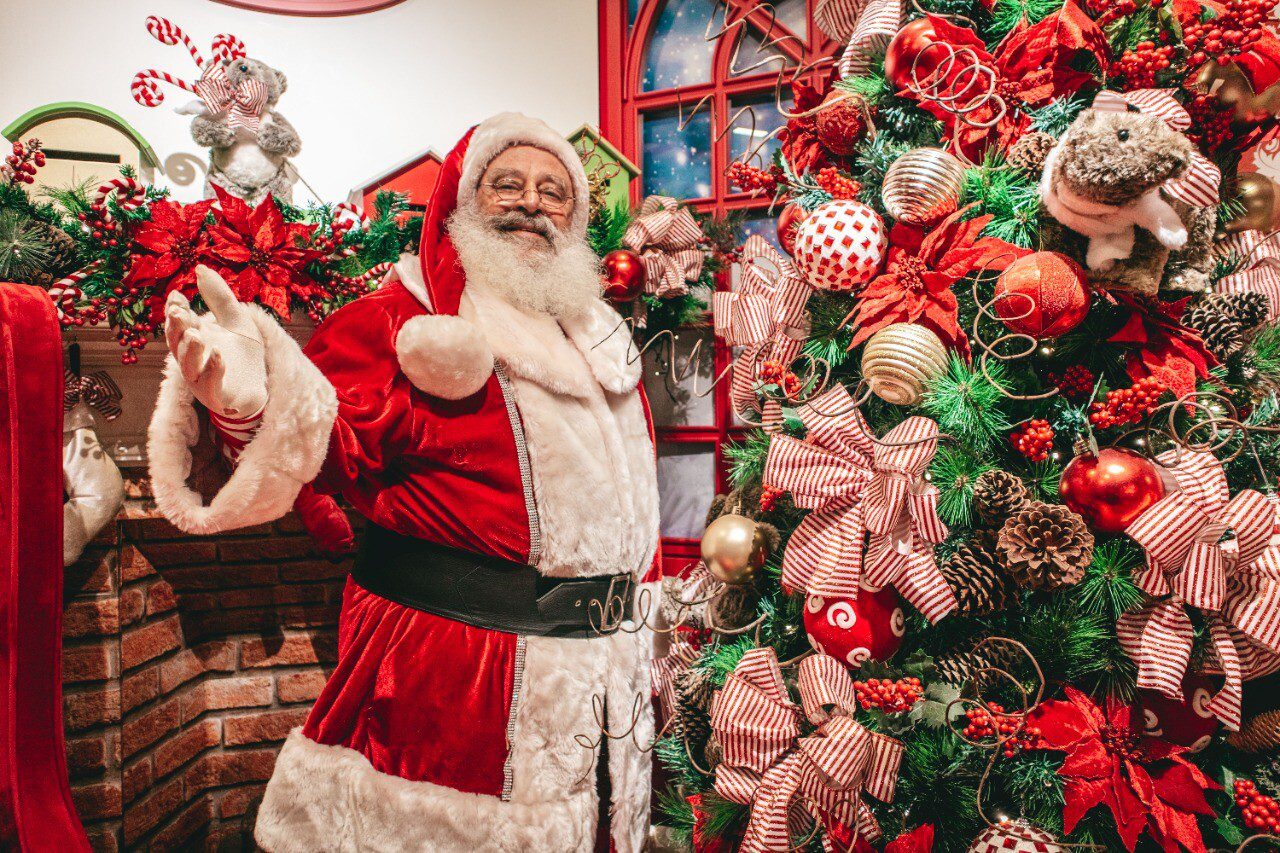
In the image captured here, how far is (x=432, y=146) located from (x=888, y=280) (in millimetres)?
1679

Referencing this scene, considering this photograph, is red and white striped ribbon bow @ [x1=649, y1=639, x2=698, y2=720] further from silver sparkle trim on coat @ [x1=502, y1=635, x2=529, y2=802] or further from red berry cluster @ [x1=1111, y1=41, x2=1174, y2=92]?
red berry cluster @ [x1=1111, y1=41, x2=1174, y2=92]

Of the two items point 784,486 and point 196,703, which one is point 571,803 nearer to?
point 784,486

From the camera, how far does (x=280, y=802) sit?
4.72 feet

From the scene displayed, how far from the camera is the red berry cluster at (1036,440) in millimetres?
1065

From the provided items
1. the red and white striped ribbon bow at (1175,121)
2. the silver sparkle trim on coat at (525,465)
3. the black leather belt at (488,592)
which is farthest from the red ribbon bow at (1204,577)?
the silver sparkle trim on coat at (525,465)

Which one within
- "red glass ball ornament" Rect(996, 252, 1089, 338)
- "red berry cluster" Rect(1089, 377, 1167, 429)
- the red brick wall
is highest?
"red glass ball ornament" Rect(996, 252, 1089, 338)

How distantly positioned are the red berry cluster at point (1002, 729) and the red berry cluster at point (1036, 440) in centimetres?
35

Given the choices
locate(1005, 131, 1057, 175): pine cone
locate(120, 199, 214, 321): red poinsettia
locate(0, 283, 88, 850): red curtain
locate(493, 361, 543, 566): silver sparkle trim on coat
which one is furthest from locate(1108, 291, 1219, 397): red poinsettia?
locate(0, 283, 88, 850): red curtain

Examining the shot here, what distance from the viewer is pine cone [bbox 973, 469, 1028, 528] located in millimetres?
1027

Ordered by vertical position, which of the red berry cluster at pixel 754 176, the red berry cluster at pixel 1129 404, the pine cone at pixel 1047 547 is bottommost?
the pine cone at pixel 1047 547

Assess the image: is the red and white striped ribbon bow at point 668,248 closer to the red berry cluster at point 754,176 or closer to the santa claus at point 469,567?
the santa claus at point 469,567

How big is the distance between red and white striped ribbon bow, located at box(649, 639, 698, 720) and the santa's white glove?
88 centimetres

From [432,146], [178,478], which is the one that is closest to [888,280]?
[178,478]

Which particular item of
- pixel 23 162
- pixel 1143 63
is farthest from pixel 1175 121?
pixel 23 162
